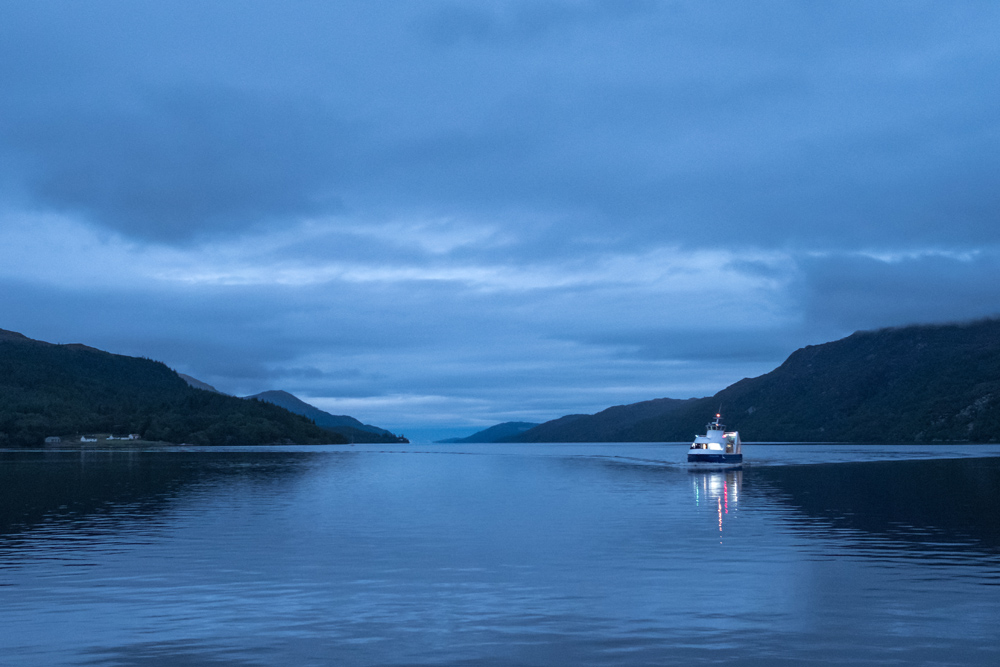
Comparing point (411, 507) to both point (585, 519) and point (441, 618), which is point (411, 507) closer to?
point (585, 519)

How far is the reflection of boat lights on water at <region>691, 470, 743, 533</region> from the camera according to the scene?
85812 millimetres

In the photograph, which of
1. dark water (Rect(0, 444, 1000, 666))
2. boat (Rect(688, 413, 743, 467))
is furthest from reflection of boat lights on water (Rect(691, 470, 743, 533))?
boat (Rect(688, 413, 743, 467))

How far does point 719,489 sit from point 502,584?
7606cm

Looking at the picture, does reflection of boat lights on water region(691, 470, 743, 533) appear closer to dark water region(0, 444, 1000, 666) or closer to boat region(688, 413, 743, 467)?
dark water region(0, 444, 1000, 666)

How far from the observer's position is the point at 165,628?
3009cm

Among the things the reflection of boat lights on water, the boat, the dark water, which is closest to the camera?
the dark water

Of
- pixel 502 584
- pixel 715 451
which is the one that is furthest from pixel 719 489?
pixel 715 451

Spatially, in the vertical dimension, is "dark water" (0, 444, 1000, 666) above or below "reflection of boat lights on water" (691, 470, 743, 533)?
above

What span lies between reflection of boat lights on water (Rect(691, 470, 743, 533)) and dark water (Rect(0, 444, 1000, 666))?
3.31m

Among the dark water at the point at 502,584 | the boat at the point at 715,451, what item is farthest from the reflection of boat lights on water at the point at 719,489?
the boat at the point at 715,451

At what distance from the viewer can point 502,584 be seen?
39219 mm

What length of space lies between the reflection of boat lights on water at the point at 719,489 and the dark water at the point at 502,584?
3306mm

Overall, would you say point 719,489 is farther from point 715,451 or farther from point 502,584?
point 715,451

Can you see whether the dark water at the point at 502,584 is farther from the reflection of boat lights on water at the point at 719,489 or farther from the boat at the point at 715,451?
the boat at the point at 715,451
